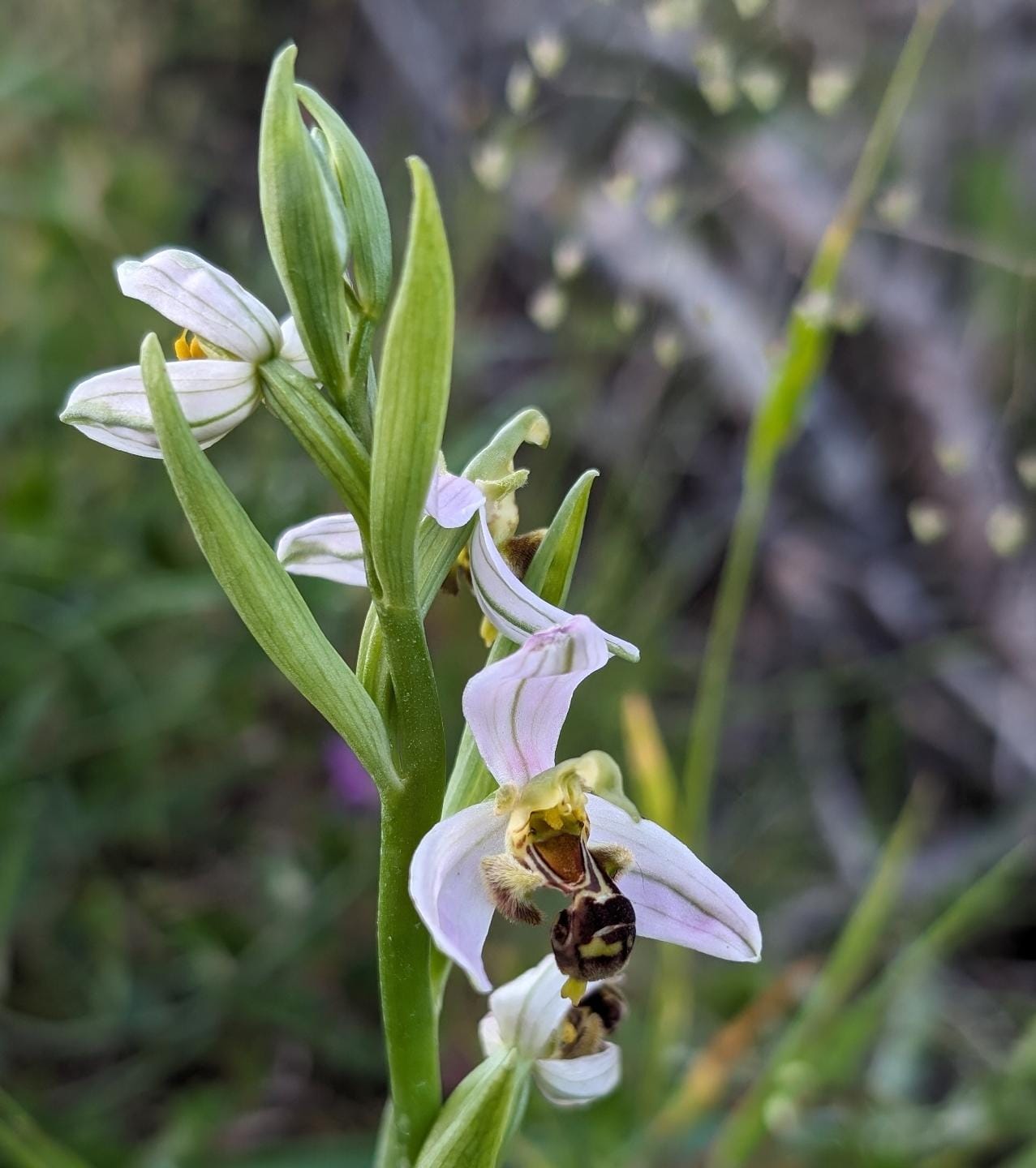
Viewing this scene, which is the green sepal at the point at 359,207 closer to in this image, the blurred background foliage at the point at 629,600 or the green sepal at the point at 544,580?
the green sepal at the point at 544,580

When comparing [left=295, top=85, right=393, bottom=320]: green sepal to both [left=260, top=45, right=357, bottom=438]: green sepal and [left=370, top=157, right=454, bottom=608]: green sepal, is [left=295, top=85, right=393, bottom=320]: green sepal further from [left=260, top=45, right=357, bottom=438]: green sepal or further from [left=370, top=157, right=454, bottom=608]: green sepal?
[left=370, top=157, right=454, bottom=608]: green sepal

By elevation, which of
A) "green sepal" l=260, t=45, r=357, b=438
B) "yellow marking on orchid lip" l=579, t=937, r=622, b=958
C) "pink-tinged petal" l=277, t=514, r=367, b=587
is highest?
"green sepal" l=260, t=45, r=357, b=438

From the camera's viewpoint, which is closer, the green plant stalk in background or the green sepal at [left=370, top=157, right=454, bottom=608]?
the green sepal at [left=370, top=157, right=454, bottom=608]

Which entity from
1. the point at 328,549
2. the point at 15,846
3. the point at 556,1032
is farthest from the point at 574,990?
the point at 15,846

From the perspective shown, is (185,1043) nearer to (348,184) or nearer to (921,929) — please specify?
(921,929)

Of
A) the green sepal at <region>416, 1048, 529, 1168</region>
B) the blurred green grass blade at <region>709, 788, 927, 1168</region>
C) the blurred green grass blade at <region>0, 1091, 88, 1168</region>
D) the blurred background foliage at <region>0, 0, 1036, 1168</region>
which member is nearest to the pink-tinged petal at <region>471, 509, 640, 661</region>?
the green sepal at <region>416, 1048, 529, 1168</region>
